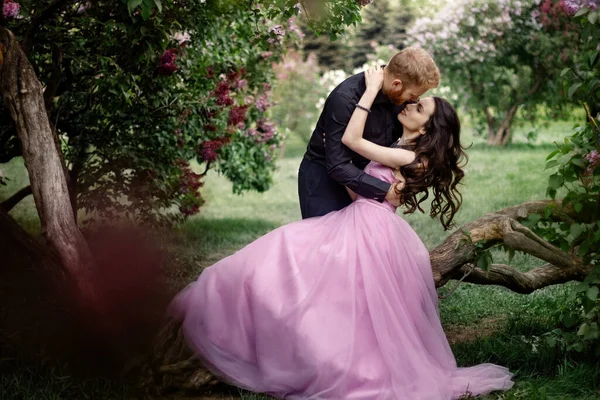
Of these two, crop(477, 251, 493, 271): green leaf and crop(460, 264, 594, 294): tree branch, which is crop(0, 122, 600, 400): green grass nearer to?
crop(460, 264, 594, 294): tree branch

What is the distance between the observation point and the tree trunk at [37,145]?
3789 millimetres

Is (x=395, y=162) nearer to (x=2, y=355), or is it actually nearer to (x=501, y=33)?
(x=2, y=355)

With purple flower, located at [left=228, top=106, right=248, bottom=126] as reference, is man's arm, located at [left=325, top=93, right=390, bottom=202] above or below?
above

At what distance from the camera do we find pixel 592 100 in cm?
371

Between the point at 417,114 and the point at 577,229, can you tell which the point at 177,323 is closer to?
the point at 417,114

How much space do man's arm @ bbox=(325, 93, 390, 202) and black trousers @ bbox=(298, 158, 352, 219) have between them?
179 millimetres

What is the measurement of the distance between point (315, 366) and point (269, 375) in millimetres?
208

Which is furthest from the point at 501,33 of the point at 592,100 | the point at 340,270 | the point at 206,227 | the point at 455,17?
the point at 340,270

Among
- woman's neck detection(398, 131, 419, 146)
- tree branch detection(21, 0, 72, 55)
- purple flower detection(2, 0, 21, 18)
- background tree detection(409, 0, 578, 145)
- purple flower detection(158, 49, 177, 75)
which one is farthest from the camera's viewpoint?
background tree detection(409, 0, 578, 145)

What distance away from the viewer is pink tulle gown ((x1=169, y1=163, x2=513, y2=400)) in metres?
3.24

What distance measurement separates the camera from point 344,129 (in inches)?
137

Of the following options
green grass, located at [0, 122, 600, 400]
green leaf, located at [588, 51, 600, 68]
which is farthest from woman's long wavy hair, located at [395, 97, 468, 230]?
green grass, located at [0, 122, 600, 400]

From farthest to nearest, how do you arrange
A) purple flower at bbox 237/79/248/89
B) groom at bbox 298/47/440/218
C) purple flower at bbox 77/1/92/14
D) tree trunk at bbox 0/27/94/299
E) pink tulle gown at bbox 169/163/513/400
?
purple flower at bbox 237/79/248/89, purple flower at bbox 77/1/92/14, tree trunk at bbox 0/27/94/299, groom at bbox 298/47/440/218, pink tulle gown at bbox 169/163/513/400

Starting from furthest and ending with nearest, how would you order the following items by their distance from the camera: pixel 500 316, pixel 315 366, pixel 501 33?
pixel 501 33 < pixel 500 316 < pixel 315 366
